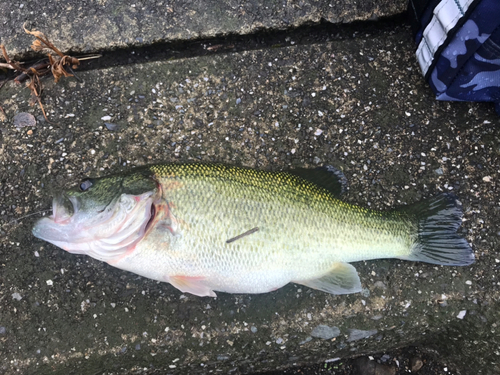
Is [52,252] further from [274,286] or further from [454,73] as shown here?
[454,73]

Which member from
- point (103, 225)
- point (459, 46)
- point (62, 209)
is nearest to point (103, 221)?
point (103, 225)

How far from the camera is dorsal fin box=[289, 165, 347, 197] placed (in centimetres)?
214

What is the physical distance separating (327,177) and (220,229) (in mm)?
750

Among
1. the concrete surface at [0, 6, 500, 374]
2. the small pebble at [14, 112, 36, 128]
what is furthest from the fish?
the small pebble at [14, 112, 36, 128]

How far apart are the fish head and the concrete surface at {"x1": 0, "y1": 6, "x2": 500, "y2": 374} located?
0.39 m

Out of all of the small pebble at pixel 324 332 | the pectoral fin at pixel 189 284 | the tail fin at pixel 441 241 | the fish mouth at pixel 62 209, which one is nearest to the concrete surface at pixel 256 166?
the small pebble at pixel 324 332

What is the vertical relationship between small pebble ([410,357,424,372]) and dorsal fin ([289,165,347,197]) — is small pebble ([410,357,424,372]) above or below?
below

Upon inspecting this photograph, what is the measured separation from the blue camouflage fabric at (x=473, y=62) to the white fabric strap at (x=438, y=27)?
0.06 meters

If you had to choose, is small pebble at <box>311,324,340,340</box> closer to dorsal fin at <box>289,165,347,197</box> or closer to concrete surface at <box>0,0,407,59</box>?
dorsal fin at <box>289,165,347,197</box>

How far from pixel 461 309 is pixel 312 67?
1.92m

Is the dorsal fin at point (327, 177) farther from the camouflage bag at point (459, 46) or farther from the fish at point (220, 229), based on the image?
the camouflage bag at point (459, 46)

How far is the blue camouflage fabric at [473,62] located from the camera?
1.92 m

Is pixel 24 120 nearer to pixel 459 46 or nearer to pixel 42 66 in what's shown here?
pixel 42 66

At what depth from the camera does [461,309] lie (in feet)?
7.42
